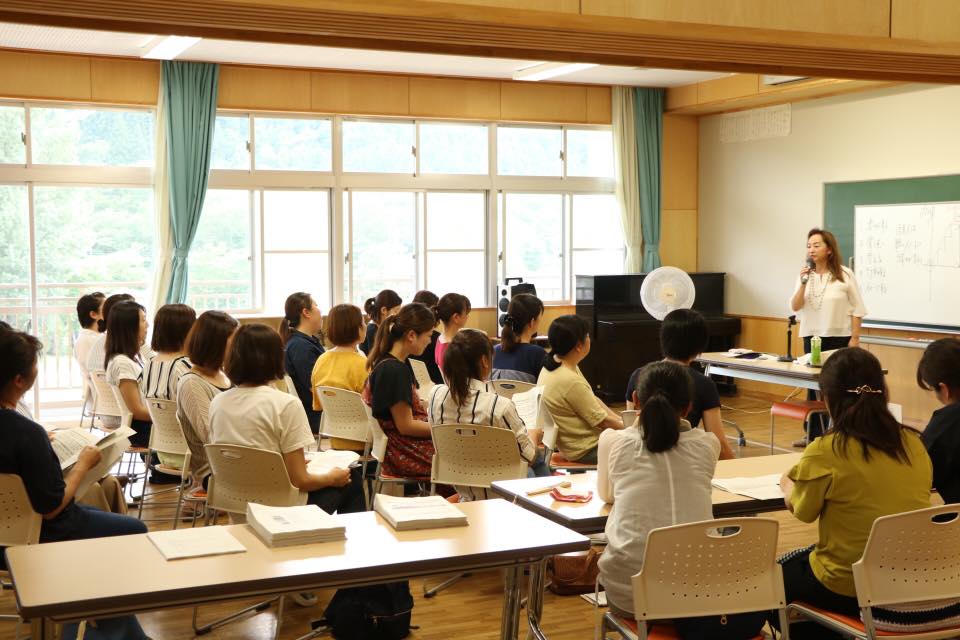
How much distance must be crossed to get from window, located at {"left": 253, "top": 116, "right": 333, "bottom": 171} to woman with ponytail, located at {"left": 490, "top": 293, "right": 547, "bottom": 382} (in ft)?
16.0

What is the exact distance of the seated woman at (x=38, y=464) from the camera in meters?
3.19

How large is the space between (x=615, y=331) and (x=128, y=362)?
5808 mm

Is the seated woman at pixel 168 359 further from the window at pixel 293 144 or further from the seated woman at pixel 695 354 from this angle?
the window at pixel 293 144

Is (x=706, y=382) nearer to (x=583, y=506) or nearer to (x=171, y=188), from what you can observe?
(x=583, y=506)

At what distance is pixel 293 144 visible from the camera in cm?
977

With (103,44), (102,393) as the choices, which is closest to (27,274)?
(103,44)

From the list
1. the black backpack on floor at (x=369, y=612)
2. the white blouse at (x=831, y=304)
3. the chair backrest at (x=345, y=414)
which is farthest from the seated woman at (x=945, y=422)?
the white blouse at (x=831, y=304)

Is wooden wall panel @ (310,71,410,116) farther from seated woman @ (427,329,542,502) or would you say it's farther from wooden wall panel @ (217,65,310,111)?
seated woman @ (427,329,542,502)

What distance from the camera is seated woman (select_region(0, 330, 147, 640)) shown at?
319 cm

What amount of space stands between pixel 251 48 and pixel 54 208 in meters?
2.43

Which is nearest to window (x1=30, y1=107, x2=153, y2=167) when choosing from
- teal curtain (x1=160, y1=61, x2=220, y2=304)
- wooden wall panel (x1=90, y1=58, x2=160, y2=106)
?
wooden wall panel (x1=90, y1=58, x2=160, y2=106)

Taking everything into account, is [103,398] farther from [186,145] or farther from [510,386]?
[186,145]

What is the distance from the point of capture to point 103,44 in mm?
8336

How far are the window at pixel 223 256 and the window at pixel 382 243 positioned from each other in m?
1.06
